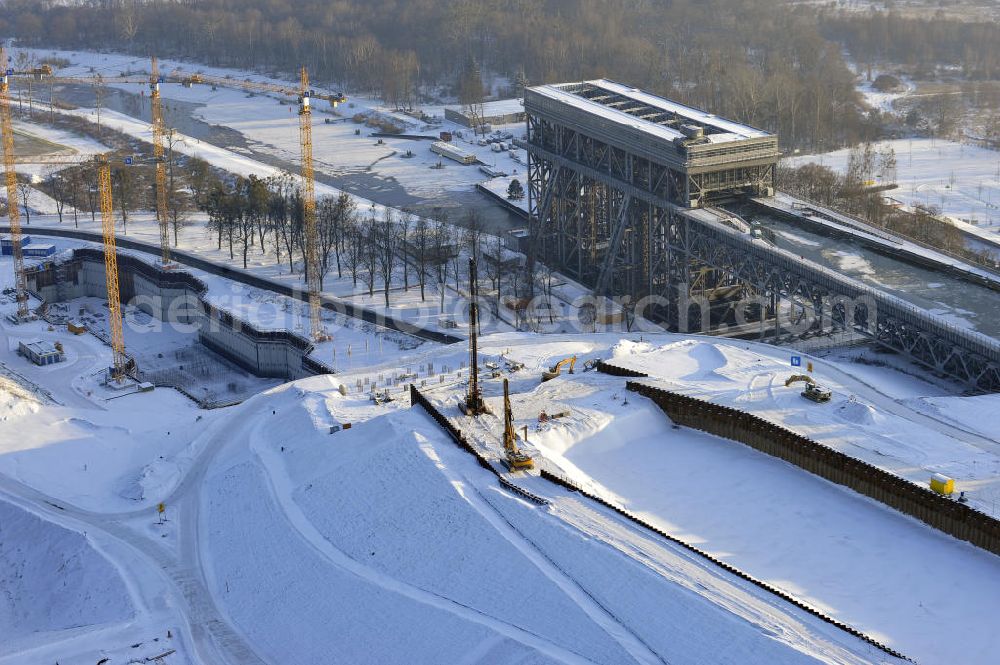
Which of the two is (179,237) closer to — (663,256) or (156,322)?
(156,322)

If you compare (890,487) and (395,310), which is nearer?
(890,487)

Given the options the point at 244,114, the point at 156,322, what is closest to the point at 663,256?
the point at 156,322

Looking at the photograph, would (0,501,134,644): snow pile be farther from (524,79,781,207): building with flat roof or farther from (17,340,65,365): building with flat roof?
(524,79,781,207): building with flat roof

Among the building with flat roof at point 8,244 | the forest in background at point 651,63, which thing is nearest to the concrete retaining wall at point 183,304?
the building with flat roof at point 8,244

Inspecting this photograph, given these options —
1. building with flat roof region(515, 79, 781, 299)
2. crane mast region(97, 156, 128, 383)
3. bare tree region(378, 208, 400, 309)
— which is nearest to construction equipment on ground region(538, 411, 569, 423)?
building with flat roof region(515, 79, 781, 299)

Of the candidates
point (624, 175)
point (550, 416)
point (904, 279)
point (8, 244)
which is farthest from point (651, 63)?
point (550, 416)

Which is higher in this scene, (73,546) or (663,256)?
(663,256)
